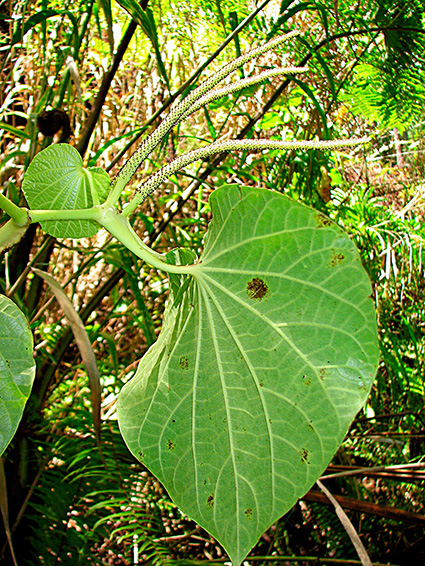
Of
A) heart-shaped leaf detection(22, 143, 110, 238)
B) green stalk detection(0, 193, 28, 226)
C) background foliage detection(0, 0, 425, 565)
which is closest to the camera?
green stalk detection(0, 193, 28, 226)

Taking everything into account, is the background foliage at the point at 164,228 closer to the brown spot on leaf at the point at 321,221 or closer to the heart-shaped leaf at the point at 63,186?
the heart-shaped leaf at the point at 63,186

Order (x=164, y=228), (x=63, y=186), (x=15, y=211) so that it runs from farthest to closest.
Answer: (x=164, y=228)
(x=63, y=186)
(x=15, y=211)

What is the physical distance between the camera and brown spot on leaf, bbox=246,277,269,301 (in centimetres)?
37

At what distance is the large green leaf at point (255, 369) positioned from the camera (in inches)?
13.7

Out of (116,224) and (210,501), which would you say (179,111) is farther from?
(210,501)

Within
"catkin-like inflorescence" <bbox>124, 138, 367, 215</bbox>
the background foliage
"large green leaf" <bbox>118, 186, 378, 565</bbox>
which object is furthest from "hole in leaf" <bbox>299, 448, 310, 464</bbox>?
the background foliage

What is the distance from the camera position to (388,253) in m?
1.24

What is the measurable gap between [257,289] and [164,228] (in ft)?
2.22

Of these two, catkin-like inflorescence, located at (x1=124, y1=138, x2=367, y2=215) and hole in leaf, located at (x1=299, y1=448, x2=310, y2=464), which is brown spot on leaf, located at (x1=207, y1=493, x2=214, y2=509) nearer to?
hole in leaf, located at (x1=299, y1=448, x2=310, y2=464)

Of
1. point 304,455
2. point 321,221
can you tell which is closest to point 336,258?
point 321,221

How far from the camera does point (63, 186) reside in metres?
0.42

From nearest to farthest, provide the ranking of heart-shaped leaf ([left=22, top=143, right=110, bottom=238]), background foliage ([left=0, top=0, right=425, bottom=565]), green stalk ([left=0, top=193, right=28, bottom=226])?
1. green stalk ([left=0, top=193, right=28, bottom=226])
2. heart-shaped leaf ([left=22, top=143, right=110, bottom=238])
3. background foliage ([left=0, top=0, right=425, bottom=565])

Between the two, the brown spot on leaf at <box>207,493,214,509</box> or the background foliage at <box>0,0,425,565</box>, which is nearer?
the brown spot on leaf at <box>207,493,214,509</box>

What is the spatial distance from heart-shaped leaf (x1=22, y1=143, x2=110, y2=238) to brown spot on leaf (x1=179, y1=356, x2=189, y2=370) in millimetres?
138
